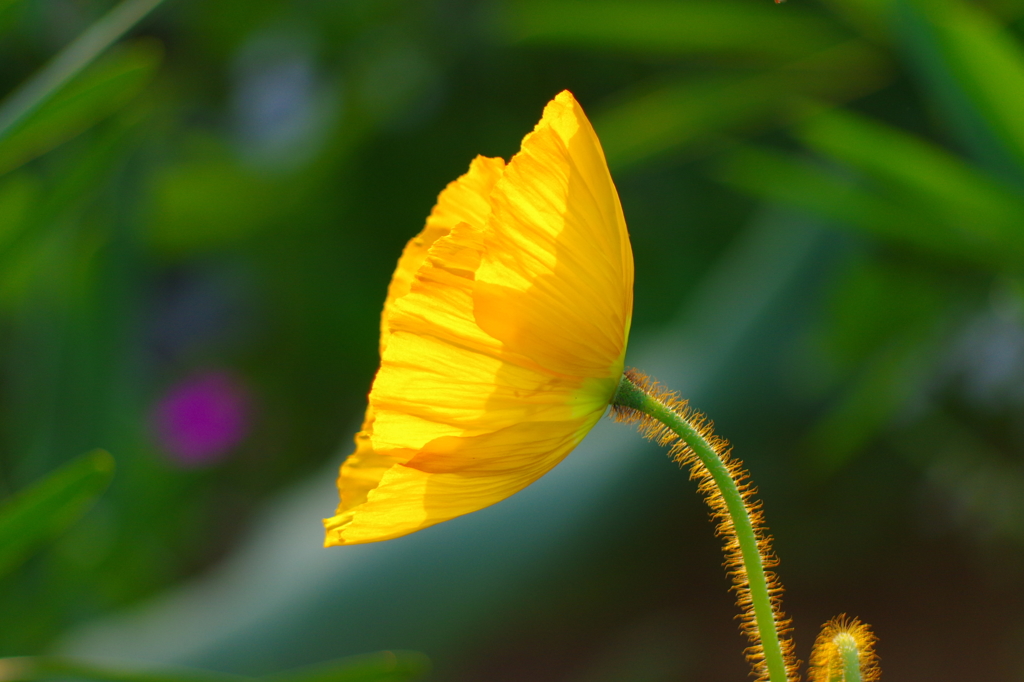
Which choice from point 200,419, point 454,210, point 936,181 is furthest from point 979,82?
point 200,419

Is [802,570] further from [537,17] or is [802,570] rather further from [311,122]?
[311,122]

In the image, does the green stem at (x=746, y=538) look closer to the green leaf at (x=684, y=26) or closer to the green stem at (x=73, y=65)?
the green stem at (x=73, y=65)

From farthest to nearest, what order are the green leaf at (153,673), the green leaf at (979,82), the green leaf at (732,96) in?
the green leaf at (732,96) → the green leaf at (979,82) → the green leaf at (153,673)

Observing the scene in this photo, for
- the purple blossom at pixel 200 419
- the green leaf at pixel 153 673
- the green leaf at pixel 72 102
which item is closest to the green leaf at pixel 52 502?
the green leaf at pixel 153 673

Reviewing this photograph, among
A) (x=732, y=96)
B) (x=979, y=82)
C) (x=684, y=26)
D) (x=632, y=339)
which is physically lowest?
(x=632, y=339)

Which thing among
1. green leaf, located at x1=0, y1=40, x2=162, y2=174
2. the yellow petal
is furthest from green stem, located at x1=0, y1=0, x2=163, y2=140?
the yellow petal

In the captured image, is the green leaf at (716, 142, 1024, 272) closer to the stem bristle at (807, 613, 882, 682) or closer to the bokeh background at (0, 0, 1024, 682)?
the bokeh background at (0, 0, 1024, 682)

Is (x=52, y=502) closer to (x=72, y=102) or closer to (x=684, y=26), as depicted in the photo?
(x=72, y=102)
